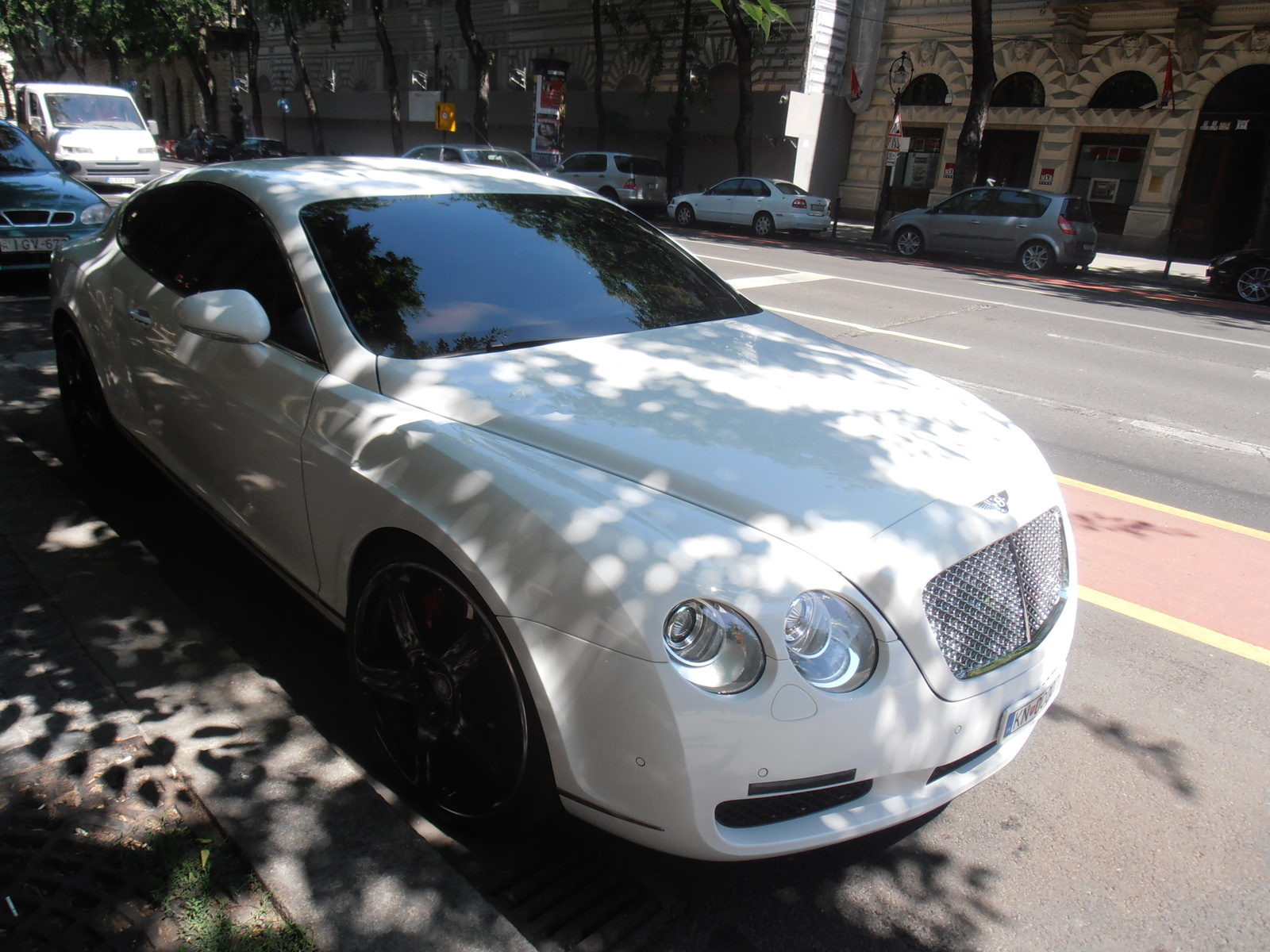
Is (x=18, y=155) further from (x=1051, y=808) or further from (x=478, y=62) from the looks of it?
(x=478, y=62)

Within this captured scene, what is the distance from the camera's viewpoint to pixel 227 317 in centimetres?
288

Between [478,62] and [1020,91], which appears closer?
[1020,91]

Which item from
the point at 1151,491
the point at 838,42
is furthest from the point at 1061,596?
the point at 838,42

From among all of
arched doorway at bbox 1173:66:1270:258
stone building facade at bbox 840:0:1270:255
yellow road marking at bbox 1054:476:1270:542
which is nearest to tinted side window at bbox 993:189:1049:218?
arched doorway at bbox 1173:66:1270:258

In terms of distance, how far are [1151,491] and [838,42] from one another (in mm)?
27815

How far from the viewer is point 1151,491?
5.60m

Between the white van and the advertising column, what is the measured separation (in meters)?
12.9

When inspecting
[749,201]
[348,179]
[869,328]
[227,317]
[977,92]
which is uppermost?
[977,92]

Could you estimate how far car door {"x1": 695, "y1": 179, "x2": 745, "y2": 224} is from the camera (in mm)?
23906

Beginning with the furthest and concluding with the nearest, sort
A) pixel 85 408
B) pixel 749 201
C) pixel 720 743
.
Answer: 1. pixel 749 201
2. pixel 85 408
3. pixel 720 743

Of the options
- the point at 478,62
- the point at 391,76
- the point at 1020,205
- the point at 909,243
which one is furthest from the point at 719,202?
the point at 391,76

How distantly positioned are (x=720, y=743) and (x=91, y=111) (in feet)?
69.7

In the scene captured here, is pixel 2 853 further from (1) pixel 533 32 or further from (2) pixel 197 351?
(1) pixel 533 32

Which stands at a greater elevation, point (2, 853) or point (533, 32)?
point (533, 32)
